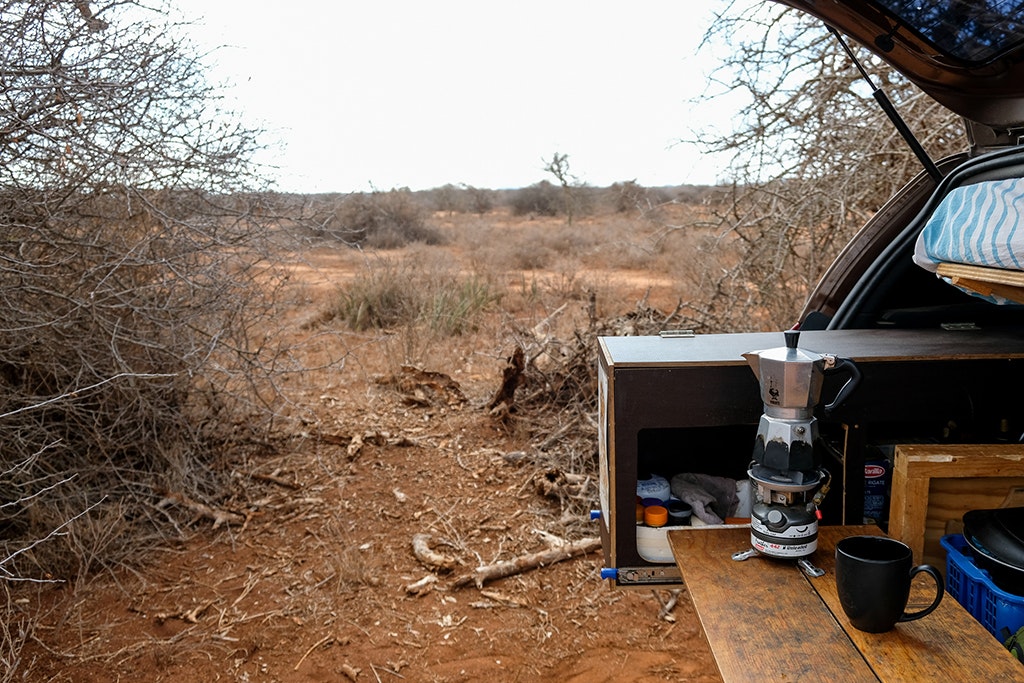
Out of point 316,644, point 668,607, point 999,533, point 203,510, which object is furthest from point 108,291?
point 999,533

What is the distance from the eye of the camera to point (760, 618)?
4.83 feet

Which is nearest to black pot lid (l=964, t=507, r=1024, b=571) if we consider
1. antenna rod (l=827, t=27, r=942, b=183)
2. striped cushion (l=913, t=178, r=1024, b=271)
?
striped cushion (l=913, t=178, r=1024, b=271)

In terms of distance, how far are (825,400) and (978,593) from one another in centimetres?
50

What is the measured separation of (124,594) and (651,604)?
2249 mm

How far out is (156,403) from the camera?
4324 mm

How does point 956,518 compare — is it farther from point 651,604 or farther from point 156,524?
point 156,524

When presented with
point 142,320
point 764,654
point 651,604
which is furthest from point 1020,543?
point 142,320

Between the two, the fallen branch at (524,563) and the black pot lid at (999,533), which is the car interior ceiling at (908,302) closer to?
the black pot lid at (999,533)

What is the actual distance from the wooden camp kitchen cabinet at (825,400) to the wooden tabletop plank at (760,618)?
203 mm

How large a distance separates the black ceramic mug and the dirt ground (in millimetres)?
1558

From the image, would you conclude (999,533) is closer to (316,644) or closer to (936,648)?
(936,648)

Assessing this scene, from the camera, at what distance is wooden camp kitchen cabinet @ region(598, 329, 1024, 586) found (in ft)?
6.08

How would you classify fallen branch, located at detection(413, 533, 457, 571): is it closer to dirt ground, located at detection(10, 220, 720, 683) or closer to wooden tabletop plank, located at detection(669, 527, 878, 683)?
dirt ground, located at detection(10, 220, 720, 683)

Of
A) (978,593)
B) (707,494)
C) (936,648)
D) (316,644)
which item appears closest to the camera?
(936,648)
